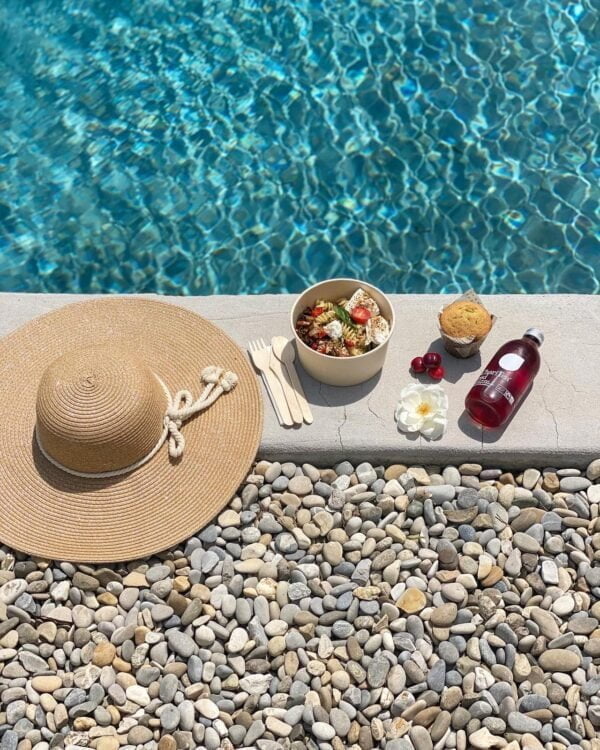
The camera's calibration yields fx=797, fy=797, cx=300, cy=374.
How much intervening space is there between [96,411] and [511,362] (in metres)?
1.69

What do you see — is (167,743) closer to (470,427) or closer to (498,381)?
(470,427)

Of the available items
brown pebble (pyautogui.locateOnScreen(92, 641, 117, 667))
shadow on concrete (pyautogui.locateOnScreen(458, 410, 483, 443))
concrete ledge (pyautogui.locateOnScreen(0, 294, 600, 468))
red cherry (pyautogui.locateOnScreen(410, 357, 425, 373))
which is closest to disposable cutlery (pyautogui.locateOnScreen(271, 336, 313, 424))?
concrete ledge (pyautogui.locateOnScreen(0, 294, 600, 468))

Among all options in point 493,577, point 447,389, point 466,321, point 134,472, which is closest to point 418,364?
point 447,389

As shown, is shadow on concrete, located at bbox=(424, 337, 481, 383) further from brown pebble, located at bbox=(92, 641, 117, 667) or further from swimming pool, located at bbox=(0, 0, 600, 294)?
brown pebble, located at bbox=(92, 641, 117, 667)

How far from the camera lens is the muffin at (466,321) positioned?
3.40 meters

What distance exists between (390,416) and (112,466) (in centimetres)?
118

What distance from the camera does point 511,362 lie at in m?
3.32

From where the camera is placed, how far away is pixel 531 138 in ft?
16.3

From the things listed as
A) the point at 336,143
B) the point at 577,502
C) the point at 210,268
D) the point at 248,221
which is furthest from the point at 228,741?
the point at 336,143

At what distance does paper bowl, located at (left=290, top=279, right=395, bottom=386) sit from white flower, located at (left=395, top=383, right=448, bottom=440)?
20cm

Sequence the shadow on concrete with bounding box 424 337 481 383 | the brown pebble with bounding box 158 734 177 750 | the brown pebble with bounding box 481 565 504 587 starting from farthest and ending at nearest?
the shadow on concrete with bounding box 424 337 481 383
the brown pebble with bounding box 481 565 504 587
the brown pebble with bounding box 158 734 177 750

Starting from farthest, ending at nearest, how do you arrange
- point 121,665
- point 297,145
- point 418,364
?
point 297,145 → point 418,364 → point 121,665

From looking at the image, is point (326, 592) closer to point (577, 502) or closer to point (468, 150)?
point (577, 502)

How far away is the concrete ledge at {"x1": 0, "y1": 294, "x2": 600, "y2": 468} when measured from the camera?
11.0 feet
